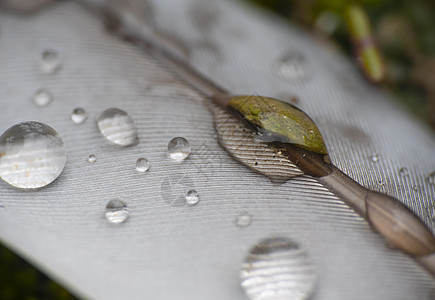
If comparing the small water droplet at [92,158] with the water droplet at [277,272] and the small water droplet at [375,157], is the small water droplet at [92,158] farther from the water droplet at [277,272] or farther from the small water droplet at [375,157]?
the small water droplet at [375,157]

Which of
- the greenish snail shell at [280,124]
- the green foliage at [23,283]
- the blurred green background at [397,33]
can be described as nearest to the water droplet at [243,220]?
the greenish snail shell at [280,124]

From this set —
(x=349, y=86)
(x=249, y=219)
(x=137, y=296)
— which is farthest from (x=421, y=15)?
(x=137, y=296)

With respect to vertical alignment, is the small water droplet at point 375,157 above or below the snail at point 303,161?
above

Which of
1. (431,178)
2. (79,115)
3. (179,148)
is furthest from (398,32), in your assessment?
(79,115)

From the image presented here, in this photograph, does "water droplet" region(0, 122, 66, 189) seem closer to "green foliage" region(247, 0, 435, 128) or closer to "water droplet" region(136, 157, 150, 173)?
"water droplet" region(136, 157, 150, 173)

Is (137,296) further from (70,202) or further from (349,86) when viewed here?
(349,86)

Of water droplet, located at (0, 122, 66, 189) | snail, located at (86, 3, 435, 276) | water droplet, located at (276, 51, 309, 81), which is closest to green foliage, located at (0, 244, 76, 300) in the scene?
water droplet, located at (0, 122, 66, 189)

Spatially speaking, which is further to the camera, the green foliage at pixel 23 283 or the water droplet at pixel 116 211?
the green foliage at pixel 23 283
